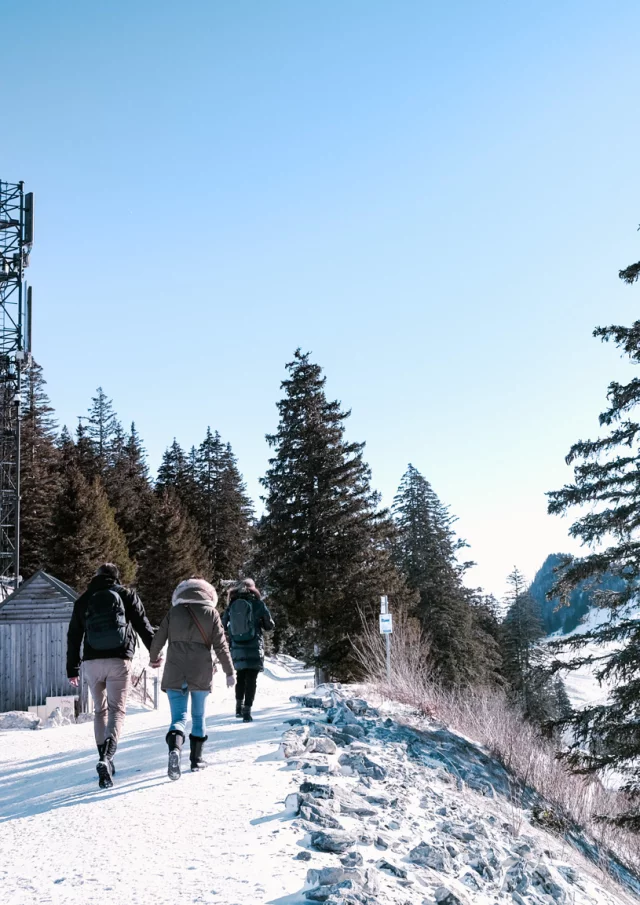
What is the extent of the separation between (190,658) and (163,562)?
32.2 metres

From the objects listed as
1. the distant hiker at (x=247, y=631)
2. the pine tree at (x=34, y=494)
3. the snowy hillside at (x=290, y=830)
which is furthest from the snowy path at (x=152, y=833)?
the pine tree at (x=34, y=494)

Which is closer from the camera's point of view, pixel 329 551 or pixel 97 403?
pixel 329 551

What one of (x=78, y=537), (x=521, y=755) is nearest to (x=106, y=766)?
(x=521, y=755)

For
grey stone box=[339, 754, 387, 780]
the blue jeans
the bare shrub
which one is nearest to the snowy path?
the blue jeans

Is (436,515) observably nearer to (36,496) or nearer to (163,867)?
(36,496)

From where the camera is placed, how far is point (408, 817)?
6.17m

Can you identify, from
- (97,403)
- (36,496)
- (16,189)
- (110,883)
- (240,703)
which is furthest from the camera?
(97,403)

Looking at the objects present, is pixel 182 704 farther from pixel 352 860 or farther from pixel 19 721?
pixel 19 721

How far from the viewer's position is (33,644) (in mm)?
17453

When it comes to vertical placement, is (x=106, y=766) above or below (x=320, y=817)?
above

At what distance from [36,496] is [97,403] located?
65.0 ft

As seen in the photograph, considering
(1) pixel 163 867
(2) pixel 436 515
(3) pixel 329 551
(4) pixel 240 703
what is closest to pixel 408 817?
(1) pixel 163 867

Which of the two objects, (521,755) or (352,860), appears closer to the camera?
(352,860)

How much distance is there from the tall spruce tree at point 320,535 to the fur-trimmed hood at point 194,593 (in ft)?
48.9
